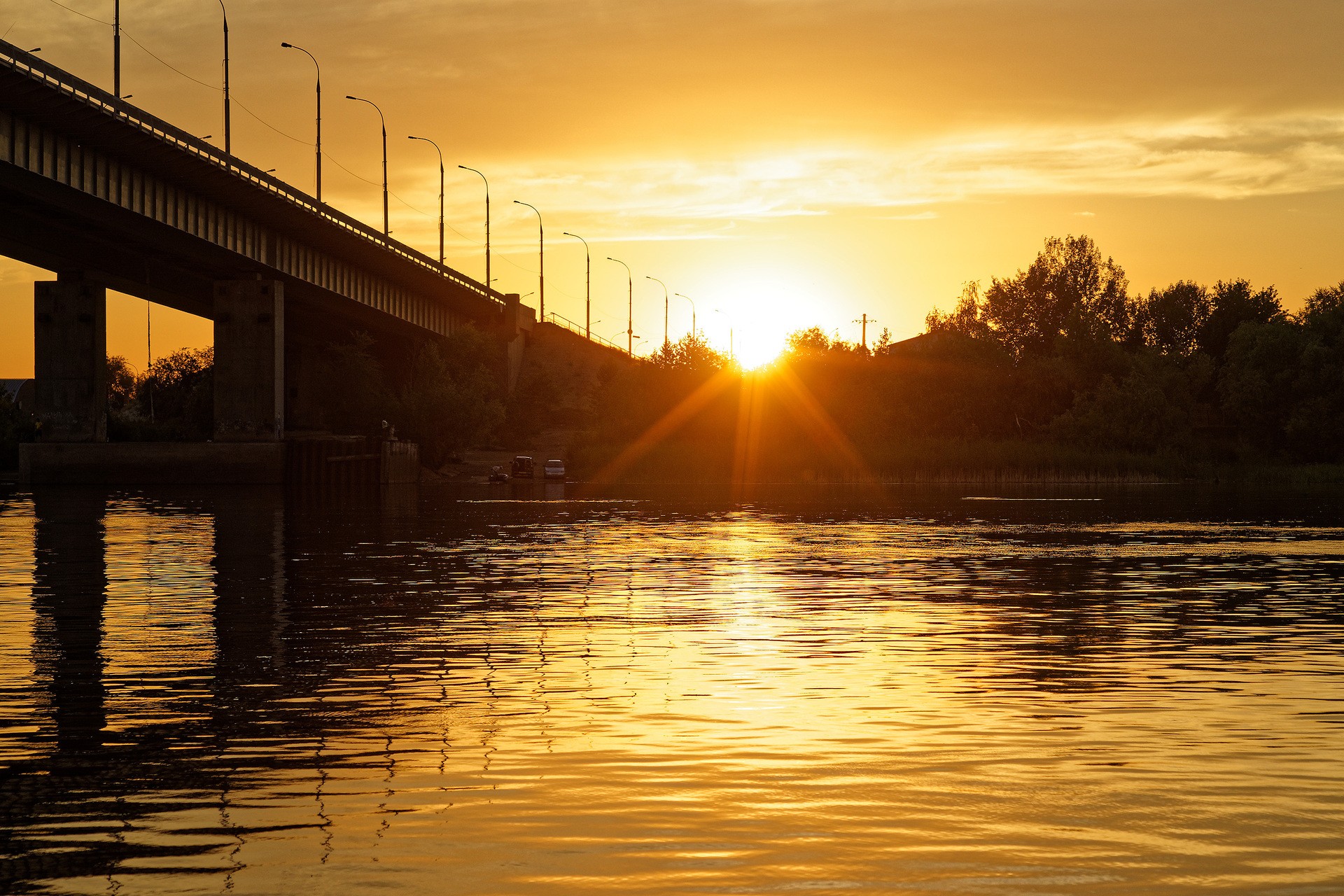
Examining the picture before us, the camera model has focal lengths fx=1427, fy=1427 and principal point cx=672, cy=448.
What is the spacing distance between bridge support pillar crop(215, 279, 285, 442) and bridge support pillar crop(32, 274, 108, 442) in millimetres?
7354

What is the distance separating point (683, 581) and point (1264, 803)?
19.0 m

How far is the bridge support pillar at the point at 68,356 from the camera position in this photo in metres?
86.9

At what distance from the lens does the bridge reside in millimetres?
64312

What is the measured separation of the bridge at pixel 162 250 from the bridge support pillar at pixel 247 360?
9cm

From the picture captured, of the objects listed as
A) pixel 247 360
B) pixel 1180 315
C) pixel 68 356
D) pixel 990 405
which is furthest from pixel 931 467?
pixel 1180 315

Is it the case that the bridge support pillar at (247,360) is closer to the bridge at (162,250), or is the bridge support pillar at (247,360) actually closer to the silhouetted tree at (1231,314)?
the bridge at (162,250)

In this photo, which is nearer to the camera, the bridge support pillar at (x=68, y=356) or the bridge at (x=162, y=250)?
the bridge at (x=162, y=250)

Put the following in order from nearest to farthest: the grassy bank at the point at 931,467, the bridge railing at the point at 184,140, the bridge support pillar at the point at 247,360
Result: the bridge railing at the point at 184,140
the bridge support pillar at the point at 247,360
the grassy bank at the point at 931,467

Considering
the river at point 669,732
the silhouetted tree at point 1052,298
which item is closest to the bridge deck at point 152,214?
the river at point 669,732

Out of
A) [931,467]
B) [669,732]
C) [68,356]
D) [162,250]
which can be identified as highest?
[162,250]

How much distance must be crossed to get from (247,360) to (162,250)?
1157 cm

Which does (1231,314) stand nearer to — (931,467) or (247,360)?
(931,467)

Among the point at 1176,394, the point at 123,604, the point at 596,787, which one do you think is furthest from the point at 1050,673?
the point at 1176,394

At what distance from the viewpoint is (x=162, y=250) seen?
Answer: 82062 mm
